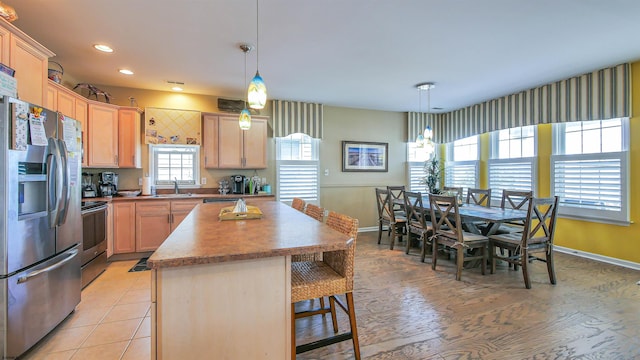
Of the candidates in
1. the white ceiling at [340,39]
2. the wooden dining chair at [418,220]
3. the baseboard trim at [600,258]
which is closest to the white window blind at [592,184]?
the baseboard trim at [600,258]

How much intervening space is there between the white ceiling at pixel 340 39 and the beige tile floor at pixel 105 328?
8.56ft

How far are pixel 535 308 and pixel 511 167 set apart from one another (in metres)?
3.09

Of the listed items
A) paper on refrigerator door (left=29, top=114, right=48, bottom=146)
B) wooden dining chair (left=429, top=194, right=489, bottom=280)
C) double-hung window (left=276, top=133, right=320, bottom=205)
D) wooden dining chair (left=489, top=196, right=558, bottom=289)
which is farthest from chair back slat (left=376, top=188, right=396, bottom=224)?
paper on refrigerator door (left=29, top=114, right=48, bottom=146)

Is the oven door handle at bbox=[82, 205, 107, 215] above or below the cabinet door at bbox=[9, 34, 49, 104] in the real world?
below

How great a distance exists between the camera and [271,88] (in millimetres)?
4457

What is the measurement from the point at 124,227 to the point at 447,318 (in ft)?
13.6

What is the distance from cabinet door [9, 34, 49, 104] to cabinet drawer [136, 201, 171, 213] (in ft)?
6.08

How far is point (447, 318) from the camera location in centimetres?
236

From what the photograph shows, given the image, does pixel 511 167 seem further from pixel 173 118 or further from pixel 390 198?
pixel 173 118

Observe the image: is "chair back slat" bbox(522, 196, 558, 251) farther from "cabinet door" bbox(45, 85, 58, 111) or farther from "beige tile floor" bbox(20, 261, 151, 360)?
"cabinet door" bbox(45, 85, 58, 111)

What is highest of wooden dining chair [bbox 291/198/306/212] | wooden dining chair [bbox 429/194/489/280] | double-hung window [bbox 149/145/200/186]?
double-hung window [bbox 149/145/200/186]

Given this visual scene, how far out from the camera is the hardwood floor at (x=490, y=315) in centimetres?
194

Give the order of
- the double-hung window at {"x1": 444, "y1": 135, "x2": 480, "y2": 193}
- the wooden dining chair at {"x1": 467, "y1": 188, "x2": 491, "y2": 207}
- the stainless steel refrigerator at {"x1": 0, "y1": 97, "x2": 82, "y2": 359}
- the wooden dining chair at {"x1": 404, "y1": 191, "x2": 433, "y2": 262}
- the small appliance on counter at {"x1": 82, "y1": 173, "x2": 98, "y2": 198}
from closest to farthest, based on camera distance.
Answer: the stainless steel refrigerator at {"x1": 0, "y1": 97, "x2": 82, "y2": 359}, the wooden dining chair at {"x1": 404, "y1": 191, "x2": 433, "y2": 262}, the small appliance on counter at {"x1": 82, "y1": 173, "x2": 98, "y2": 198}, the wooden dining chair at {"x1": 467, "y1": 188, "x2": 491, "y2": 207}, the double-hung window at {"x1": 444, "y1": 135, "x2": 480, "y2": 193}

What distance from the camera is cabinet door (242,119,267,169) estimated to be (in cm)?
471
